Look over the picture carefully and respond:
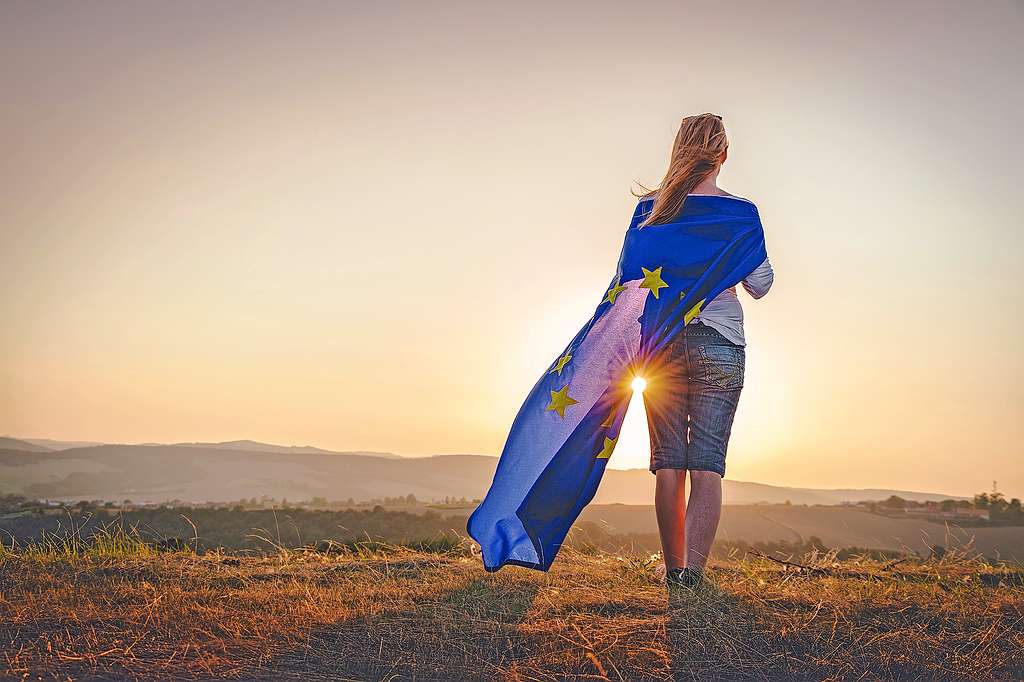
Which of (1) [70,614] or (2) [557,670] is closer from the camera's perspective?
Answer: (2) [557,670]

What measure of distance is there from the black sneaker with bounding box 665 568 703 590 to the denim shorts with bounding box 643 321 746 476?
1.74 feet

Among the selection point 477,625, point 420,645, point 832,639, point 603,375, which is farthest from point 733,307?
point 420,645

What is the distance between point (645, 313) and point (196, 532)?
347cm

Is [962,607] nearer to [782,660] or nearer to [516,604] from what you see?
[782,660]

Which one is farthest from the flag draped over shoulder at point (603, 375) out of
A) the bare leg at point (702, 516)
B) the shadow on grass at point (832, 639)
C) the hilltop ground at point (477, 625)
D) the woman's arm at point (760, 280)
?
the shadow on grass at point (832, 639)

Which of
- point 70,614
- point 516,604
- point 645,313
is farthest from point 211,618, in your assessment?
point 645,313

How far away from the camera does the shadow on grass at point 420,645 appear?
9.69 feet

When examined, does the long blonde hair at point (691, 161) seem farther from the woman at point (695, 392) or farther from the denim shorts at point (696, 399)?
the denim shorts at point (696, 399)

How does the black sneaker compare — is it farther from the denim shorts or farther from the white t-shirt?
the white t-shirt

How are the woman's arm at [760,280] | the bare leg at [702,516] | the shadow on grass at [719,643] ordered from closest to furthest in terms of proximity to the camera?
the shadow on grass at [719,643] → the bare leg at [702,516] → the woman's arm at [760,280]

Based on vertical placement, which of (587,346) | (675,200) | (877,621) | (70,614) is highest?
(675,200)

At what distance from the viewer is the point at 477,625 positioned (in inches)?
138

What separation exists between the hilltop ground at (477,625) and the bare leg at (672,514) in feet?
0.91

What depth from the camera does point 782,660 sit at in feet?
10.4
